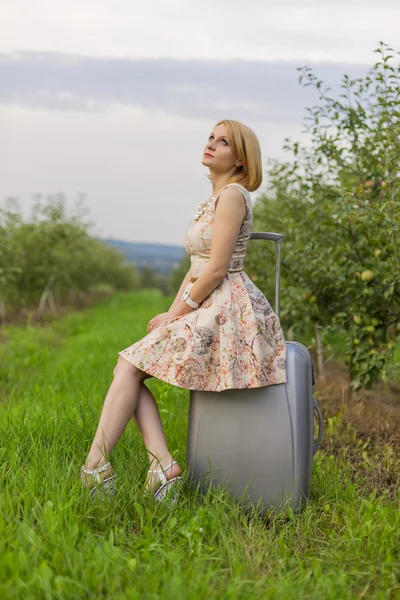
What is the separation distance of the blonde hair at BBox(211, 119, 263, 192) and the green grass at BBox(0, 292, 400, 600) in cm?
144

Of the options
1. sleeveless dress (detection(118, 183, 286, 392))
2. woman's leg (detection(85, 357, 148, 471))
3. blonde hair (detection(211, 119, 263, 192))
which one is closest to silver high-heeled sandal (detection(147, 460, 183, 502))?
woman's leg (detection(85, 357, 148, 471))

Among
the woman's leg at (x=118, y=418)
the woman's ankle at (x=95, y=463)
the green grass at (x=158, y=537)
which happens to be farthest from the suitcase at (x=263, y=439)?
the woman's ankle at (x=95, y=463)

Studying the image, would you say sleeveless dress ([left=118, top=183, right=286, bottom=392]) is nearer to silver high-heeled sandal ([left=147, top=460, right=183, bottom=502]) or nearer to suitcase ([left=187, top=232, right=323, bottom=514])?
suitcase ([left=187, top=232, right=323, bottom=514])

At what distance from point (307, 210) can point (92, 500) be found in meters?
3.37

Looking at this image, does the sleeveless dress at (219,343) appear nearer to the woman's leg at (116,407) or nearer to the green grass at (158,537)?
the woman's leg at (116,407)

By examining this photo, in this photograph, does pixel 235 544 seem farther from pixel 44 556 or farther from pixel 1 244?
pixel 1 244

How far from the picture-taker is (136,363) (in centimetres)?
315

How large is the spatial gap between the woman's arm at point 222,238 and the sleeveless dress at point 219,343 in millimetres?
60

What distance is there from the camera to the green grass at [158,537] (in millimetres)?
2342

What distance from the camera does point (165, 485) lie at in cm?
315

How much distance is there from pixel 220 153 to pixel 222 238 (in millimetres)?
438

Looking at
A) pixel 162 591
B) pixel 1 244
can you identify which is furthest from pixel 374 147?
pixel 1 244

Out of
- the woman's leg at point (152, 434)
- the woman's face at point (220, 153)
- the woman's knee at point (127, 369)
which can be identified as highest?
the woman's face at point (220, 153)

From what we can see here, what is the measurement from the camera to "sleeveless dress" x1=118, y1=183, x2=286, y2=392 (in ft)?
10.2
